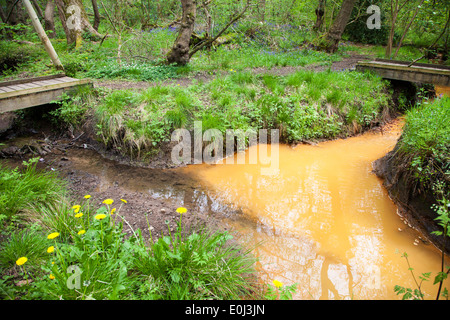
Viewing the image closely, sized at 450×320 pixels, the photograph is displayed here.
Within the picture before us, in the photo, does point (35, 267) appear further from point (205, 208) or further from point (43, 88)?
point (43, 88)

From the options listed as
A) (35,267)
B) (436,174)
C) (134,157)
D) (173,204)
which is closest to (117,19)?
(134,157)

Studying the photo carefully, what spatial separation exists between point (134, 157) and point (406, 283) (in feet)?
15.4

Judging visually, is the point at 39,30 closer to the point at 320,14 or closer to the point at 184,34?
the point at 184,34

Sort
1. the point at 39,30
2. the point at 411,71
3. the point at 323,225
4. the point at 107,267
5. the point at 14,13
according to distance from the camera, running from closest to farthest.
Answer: the point at 107,267, the point at 323,225, the point at 39,30, the point at 411,71, the point at 14,13

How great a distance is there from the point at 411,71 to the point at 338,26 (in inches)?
211

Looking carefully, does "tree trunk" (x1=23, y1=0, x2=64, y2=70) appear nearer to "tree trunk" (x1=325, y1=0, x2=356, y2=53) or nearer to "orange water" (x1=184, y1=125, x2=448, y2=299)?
"orange water" (x1=184, y1=125, x2=448, y2=299)

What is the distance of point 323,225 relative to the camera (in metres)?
3.78

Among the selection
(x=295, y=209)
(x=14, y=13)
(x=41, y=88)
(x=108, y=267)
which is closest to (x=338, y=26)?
(x=295, y=209)

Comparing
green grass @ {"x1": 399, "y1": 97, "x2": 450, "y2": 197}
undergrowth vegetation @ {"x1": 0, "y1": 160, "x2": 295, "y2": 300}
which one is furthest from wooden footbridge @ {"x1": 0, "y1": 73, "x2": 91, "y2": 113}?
green grass @ {"x1": 399, "y1": 97, "x2": 450, "y2": 197}

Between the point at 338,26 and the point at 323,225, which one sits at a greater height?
the point at 338,26

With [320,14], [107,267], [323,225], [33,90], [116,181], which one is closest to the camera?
[107,267]

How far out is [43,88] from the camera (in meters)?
5.50

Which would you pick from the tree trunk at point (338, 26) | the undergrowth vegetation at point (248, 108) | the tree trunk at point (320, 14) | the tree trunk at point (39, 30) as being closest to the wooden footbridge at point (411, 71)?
the undergrowth vegetation at point (248, 108)

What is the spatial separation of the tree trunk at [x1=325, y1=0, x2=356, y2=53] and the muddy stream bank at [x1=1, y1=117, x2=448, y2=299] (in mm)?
7671
